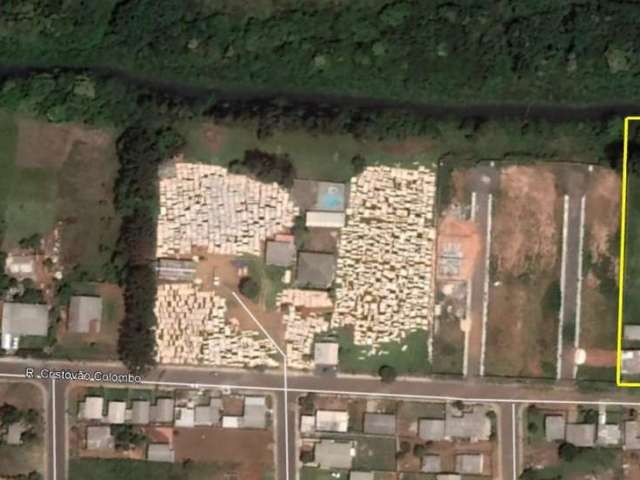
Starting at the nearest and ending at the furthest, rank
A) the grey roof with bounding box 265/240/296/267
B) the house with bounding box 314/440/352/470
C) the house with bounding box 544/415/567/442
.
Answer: the grey roof with bounding box 265/240/296/267 → the house with bounding box 544/415/567/442 → the house with bounding box 314/440/352/470

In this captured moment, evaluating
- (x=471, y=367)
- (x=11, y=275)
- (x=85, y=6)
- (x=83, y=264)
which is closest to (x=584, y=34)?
(x=471, y=367)

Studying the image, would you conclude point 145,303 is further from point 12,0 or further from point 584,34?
point 584,34

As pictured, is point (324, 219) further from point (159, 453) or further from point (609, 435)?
point (609, 435)

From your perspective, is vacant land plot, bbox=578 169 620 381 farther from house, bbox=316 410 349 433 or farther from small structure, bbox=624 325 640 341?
house, bbox=316 410 349 433

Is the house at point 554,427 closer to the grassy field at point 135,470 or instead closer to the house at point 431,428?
the house at point 431,428

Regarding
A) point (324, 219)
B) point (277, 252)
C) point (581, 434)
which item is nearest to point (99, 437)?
point (277, 252)

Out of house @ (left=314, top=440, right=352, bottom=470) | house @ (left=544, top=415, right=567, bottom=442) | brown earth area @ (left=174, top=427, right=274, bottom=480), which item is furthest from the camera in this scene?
brown earth area @ (left=174, top=427, right=274, bottom=480)

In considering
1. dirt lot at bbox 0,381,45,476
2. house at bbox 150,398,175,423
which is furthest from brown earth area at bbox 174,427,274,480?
dirt lot at bbox 0,381,45,476

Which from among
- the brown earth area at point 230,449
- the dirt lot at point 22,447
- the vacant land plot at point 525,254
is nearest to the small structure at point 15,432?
the dirt lot at point 22,447

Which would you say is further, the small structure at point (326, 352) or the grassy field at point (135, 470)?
the grassy field at point (135, 470)
